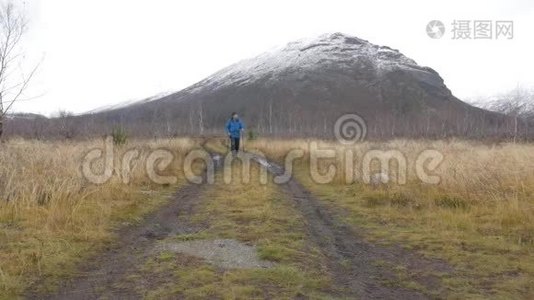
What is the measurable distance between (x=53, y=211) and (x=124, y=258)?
227 cm

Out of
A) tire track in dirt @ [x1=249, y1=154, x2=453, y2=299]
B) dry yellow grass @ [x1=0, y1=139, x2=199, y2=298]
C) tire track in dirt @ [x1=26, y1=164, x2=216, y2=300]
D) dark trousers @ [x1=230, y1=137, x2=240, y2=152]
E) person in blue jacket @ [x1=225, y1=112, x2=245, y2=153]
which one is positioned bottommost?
tire track in dirt @ [x1=249, y1=154, x2=453, y2=299]

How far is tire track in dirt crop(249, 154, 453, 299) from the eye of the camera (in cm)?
524

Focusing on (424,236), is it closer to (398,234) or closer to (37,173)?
(398,234)

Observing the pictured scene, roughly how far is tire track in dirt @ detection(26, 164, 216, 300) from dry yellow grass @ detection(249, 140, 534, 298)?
10.6 feet

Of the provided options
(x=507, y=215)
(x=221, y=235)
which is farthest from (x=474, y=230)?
(x=221, y=235)

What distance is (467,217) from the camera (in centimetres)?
841

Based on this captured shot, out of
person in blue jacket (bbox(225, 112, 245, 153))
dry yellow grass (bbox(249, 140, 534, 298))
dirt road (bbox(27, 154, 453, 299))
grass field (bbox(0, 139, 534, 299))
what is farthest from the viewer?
person in blue jacket (bbox(225, 112, 245, 153))

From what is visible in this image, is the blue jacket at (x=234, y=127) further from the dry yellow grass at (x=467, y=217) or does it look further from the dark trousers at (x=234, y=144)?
the dry yellow grass at (x=467, y=217)

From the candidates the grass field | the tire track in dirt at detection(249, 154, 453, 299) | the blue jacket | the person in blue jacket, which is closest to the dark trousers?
the person in blue jacket

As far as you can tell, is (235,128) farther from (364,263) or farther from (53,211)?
(364,263)

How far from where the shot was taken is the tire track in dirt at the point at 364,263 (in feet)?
17.2

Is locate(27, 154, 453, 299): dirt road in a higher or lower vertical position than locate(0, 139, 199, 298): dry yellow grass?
lower
